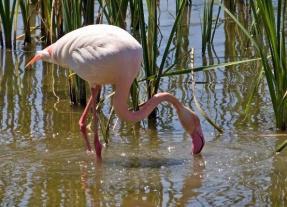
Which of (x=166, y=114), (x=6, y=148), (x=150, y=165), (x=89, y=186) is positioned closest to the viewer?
(x=89, y=186)

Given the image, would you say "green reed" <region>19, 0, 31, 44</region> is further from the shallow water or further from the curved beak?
the curved beak

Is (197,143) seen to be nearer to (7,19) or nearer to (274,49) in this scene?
(274,49)

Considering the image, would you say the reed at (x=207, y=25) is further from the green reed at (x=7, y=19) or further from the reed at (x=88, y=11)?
the green reed at (x=7, y=19)

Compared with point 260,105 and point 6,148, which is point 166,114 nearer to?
point 260,105

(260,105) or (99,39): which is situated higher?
(99,39)

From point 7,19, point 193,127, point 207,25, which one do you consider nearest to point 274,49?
point 193,127

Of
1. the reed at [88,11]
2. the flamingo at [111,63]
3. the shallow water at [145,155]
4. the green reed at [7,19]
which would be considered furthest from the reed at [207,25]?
the flamingo at [111,63]

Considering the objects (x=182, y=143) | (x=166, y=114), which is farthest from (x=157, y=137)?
(x=166, y=114)

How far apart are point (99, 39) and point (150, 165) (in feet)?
3.36

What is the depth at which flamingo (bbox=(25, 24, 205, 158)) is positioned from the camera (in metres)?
6.28

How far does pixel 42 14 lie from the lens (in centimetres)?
1033

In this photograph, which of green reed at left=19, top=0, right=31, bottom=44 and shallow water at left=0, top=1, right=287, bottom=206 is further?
green reed at left=19, top=0, right=31, bottom=44

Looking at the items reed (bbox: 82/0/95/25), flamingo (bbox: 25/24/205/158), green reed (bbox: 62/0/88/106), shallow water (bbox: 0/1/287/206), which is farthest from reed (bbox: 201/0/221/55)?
flamingo (bbox: 25/24/205/158)

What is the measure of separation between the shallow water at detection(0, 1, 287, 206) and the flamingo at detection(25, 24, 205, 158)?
0.24 metres
